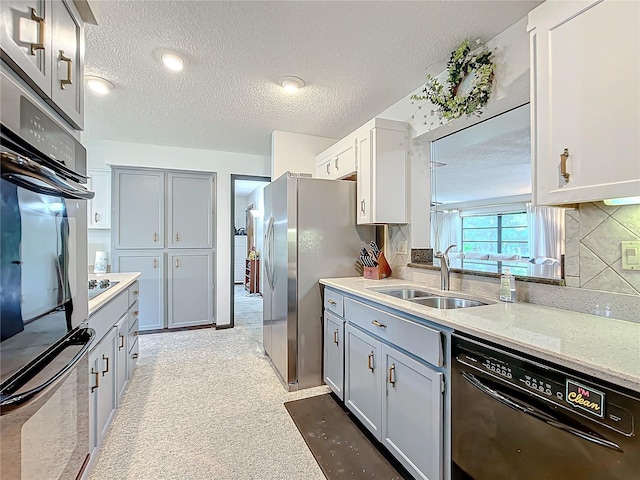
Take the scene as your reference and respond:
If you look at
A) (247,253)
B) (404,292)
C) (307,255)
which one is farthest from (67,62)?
(247,253)

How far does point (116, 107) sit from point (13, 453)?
9.58 ft

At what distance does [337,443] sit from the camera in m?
1.92

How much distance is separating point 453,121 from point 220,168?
128 inches

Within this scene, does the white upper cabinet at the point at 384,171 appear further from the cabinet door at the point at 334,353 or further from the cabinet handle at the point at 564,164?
the cabinet handle at the point at 564,164

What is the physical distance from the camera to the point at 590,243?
1.44 meters

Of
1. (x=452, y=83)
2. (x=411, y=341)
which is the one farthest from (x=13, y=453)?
(x=452, y=83)

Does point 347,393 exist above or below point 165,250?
below

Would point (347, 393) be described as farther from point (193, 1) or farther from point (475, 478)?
point (193, 1)

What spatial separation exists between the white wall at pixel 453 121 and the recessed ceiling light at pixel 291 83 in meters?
0.91

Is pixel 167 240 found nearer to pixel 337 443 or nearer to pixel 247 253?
pixel 337 443

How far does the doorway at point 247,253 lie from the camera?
14.6ft

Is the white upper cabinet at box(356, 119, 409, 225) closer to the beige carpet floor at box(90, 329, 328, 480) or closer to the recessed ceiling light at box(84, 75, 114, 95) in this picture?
the beige carpet floor at box(90, 329, 328, 480)

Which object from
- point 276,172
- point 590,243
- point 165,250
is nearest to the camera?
point 590,243

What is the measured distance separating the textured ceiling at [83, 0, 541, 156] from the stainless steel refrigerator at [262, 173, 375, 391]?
771mm
